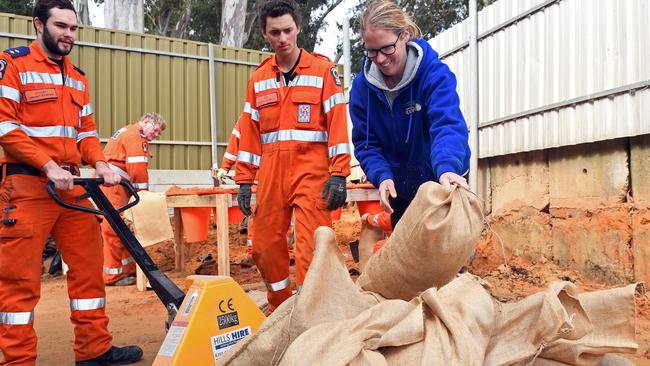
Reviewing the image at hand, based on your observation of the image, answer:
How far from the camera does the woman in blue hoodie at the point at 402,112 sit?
2.75 meters

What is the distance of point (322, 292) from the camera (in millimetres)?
1889

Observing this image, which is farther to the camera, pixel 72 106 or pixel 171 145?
pixel 171 145

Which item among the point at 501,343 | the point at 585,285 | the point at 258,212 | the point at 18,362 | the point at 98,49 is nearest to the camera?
the point at 501,343

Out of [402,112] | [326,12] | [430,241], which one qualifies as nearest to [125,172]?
[402,112]

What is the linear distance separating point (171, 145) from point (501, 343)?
440 inches

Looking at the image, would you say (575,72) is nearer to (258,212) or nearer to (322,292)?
(258,212)

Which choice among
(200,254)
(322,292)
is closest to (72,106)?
(322,292)

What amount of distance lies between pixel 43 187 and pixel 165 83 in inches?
361

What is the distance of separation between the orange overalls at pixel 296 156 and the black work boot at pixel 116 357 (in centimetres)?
99

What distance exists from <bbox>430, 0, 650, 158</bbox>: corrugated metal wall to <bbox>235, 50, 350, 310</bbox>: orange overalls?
2779 mm

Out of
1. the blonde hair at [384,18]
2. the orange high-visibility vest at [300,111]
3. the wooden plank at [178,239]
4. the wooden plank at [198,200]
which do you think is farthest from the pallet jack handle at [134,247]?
the wooden plank at [178,239]

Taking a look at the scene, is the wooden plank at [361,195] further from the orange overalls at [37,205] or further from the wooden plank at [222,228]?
the orange overalls at [37,205]

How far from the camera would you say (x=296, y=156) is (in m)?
3.96

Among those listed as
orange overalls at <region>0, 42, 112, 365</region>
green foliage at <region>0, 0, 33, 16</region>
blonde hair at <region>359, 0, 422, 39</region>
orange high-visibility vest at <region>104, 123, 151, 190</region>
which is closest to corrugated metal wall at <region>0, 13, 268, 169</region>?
orange high-visibility vest at <region>104, 123, 151, 190</region>
